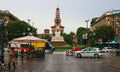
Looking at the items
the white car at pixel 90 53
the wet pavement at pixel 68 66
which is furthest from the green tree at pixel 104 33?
the wet pavement at pixel 68 66

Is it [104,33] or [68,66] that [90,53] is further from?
[104,33]

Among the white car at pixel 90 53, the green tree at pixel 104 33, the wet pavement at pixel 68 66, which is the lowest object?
the wet pavement at pixel 68 66

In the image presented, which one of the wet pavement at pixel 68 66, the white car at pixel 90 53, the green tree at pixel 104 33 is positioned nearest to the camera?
the wet pavement at pixel 68 66

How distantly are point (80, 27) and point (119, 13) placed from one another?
5489 centimetres

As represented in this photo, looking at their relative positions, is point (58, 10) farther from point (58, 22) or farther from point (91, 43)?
point (91, 43)

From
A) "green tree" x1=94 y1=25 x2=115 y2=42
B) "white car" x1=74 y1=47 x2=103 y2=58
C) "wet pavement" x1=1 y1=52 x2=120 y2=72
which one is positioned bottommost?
"wet pavement" x1=1 y1=52 x2=120 y2=72

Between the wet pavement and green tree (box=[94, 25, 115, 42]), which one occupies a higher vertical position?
green tree (box=[94, 25, 115, 42])

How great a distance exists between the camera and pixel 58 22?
15438 centimetres

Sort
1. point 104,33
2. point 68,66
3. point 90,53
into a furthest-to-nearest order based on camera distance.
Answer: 1. point 104,33
2. point 90,53
3. point 68,66

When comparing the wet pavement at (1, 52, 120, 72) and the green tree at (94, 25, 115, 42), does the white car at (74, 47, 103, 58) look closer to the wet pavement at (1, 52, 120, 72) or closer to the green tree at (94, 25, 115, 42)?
the wet pavement at (1, 52, 120, 72)

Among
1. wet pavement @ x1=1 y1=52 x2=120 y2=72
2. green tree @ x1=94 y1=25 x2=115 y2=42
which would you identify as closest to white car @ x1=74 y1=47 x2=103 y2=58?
wet pavement @ x1=1 y1=52 x2=120 y2=72

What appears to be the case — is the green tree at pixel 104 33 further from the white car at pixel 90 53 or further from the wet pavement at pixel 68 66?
the wet pavement at pixel 68 66

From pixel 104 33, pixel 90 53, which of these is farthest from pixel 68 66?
pixel 104 33

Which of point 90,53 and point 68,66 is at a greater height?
point 90,53
